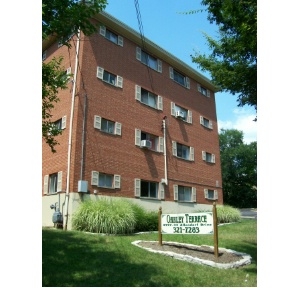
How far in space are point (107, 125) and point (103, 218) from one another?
10.6 ft

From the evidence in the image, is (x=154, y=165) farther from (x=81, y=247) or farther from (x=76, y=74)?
(x=81, y=247)

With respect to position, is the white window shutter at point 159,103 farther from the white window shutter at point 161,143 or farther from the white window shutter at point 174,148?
the white window shutter at point 174,148

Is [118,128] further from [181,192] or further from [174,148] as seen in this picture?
[181,192]

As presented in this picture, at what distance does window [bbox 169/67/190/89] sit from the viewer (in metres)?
11.1

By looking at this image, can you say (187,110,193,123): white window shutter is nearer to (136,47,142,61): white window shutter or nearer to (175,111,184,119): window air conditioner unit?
(175,111,184,119): window air conditioner unit

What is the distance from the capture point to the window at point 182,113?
10.3 meters

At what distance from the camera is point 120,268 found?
4.41 meters

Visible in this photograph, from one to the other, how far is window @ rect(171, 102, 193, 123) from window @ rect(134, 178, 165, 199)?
2.06m

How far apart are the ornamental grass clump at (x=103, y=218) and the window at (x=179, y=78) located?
191 inches

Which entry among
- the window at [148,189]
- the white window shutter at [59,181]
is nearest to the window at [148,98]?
the window at [148,189]

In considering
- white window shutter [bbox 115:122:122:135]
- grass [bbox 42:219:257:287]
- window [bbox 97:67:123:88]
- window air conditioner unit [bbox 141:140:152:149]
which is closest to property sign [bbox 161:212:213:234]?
grass [bbox 42:219:257:287]

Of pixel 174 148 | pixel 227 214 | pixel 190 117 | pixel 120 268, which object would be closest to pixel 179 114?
pixel 190 117

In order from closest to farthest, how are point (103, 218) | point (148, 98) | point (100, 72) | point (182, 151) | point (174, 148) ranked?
point (103, 218), point (182, 151), point (100, 72), point (174, 148), point (148, 98)
